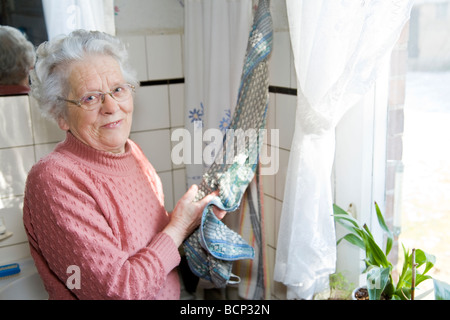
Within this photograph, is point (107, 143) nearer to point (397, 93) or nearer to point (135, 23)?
point (135, 23)

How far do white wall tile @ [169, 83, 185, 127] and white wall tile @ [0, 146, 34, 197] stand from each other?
0.51 metres

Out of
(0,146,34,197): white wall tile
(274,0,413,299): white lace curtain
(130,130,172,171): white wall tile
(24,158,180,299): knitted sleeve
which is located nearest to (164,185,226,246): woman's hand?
(24,158,180,299): knitted sleeve

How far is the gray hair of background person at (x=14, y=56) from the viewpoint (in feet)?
4.95

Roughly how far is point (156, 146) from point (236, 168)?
47 cm

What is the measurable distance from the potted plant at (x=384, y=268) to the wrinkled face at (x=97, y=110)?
23.9 inches

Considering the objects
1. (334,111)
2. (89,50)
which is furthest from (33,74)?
(334,111)

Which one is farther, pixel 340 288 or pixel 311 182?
pixel 340 288

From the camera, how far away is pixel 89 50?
1240 mm

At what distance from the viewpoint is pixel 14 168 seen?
1.60 m

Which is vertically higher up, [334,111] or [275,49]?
[275,49]

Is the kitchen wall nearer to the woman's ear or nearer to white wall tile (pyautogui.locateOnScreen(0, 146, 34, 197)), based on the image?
white wall tile (pyautogui.locateOnScreen(0, 146, 34, 197))

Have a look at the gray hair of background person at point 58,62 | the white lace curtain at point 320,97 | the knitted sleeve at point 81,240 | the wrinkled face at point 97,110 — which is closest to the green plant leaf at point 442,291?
the white lace curtain at point 320,97

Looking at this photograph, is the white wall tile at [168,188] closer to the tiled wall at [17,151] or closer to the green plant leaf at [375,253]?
the tiled wall at [17,151]

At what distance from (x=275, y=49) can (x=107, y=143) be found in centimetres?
56
